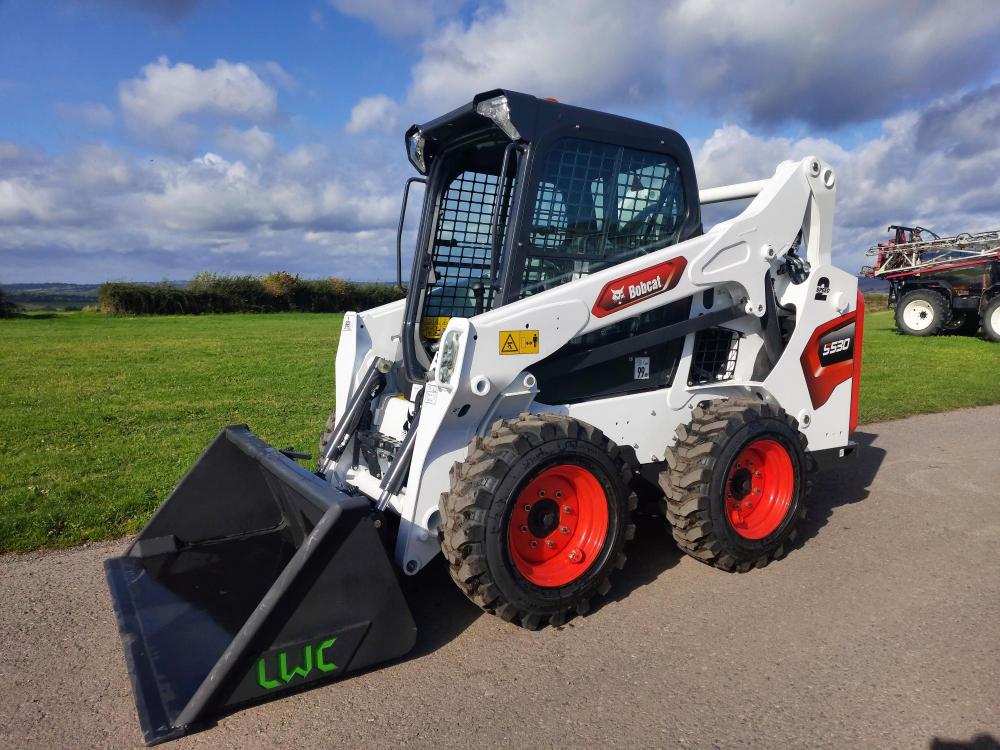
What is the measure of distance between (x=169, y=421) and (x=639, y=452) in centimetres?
661

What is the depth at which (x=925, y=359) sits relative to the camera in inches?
588

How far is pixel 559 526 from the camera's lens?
149 inches

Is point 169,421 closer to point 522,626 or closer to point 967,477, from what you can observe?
point 522,626

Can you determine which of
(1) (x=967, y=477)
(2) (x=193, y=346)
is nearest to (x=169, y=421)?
(1) (x=967, y=477)

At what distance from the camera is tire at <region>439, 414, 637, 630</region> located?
339cm

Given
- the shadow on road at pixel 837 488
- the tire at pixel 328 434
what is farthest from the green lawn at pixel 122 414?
the shadow on road at pixel 837 488

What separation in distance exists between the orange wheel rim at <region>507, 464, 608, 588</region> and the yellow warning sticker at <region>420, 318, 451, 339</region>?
140 cm

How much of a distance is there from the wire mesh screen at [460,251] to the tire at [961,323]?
19.0 metres

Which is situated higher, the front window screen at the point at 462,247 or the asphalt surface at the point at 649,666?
the front window screen at the point at 462,247

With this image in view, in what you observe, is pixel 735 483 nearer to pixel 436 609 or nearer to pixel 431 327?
pixel 436 609

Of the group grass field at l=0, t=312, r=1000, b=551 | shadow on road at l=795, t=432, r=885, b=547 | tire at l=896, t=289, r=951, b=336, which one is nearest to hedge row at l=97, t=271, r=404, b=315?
grass field at l=0, t=312, r=1000, b=551

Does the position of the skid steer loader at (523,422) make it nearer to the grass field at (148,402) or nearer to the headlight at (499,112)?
the headlight at (499,112)

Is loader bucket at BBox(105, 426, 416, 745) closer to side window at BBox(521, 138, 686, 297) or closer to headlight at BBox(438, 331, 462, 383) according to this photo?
headlight at BBox(438, 331, 462, 383)

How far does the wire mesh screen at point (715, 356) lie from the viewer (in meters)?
4.82
